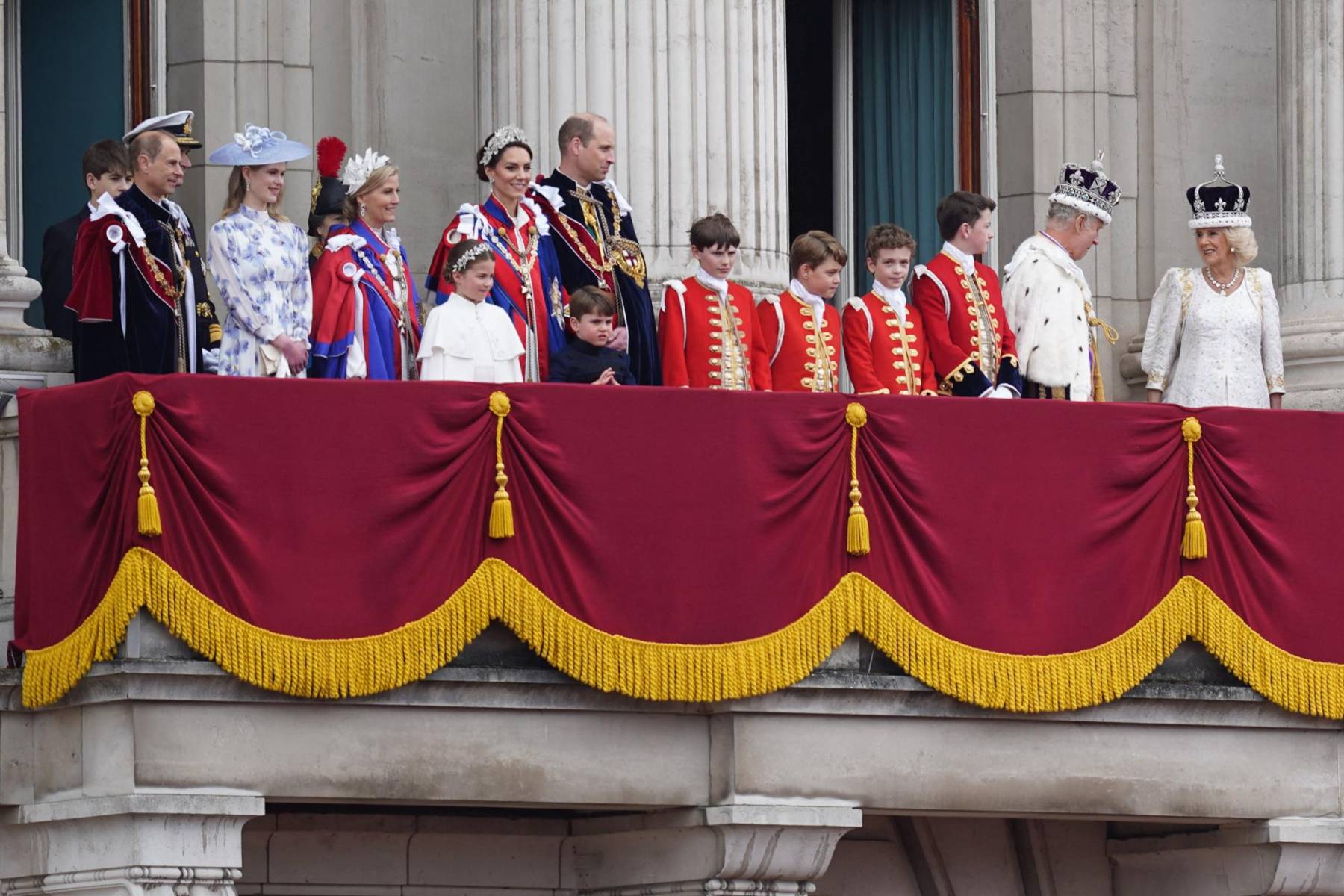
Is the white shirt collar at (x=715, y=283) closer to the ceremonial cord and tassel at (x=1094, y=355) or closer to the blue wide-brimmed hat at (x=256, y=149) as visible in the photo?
the ceremonial cord and tassel at (x=1094, y=355)

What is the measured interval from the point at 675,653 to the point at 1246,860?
375 cm

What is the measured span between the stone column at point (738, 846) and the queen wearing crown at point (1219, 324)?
3.68m

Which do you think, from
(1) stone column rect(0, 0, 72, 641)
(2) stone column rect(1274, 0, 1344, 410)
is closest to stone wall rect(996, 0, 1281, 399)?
(2) stone column rect(1274, 0, 1344, 410)

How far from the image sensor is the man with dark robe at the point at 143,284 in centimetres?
1952

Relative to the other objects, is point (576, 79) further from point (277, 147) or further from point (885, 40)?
point (885, 40)

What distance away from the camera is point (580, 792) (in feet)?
63.7

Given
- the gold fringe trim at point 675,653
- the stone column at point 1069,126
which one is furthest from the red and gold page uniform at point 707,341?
the stone column at point 1069,126

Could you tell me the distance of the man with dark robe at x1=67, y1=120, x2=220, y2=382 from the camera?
1952 centimetres

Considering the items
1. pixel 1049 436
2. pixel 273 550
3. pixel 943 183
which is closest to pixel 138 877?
pixel 273 550

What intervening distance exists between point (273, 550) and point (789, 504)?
2.67 metres

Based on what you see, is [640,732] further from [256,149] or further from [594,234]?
[256,149]

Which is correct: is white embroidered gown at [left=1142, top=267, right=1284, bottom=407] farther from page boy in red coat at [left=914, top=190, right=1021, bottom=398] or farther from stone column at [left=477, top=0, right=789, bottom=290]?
stone column at [left=477, top=0, right=789, bottom=290]

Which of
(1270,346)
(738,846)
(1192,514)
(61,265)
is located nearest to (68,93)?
(61,265)

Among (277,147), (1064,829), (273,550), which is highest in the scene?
(277,147)
